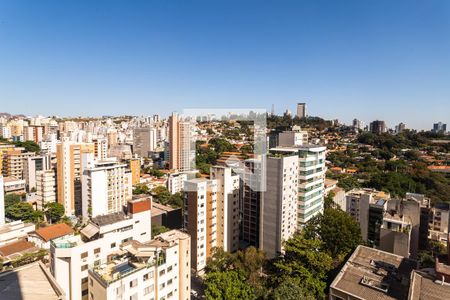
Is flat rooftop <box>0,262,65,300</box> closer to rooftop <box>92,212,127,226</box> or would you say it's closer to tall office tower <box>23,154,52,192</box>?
rooftop <box>92,212,127,226</box>

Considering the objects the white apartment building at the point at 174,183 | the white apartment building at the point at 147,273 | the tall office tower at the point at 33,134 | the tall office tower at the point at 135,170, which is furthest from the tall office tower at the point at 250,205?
the tall office tower at the point at 33,134

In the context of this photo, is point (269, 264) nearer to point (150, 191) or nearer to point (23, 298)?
point (23, 298)

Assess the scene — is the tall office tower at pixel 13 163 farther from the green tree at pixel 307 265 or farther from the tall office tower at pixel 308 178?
the green tree at pixel 307 265

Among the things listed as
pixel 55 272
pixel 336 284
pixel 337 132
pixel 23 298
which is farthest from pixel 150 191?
pixel 337 132

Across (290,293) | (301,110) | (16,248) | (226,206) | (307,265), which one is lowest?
(16,248)

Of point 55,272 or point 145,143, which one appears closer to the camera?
point 55,272

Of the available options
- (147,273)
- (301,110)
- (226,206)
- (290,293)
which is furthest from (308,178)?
(301,110)

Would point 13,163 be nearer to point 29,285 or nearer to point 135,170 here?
point 135,170
